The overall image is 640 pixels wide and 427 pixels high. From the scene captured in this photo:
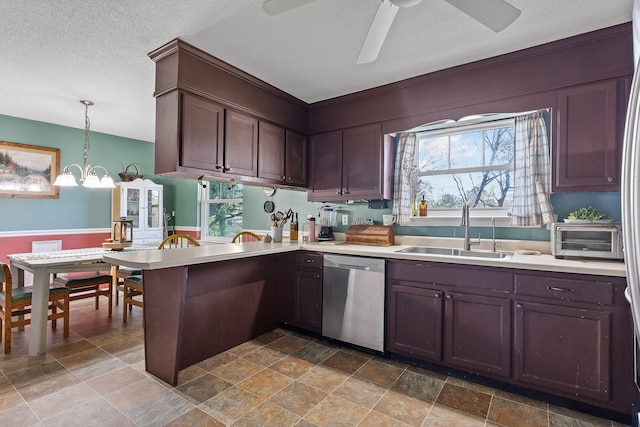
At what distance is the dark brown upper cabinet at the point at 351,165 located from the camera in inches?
122

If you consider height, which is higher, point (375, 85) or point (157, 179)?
point (375, 85)

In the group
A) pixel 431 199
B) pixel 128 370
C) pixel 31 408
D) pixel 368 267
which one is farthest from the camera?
pixel 431 199

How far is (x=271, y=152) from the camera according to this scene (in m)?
3.24

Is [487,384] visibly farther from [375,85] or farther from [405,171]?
[375,85]

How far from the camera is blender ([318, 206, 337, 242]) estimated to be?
11.6ft

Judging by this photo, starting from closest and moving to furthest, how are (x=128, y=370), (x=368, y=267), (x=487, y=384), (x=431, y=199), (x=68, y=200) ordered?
(x=487, y=384), (x=128, y=370), (x=368, y=267), (x=431, y=199), (x=68, y=200)

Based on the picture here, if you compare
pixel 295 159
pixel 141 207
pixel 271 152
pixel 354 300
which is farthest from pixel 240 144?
pixel 141 207

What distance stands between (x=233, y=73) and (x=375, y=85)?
132 cm

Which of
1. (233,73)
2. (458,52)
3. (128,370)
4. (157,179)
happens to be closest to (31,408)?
(128,370)

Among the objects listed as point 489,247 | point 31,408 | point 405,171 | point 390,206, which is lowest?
point 31,408

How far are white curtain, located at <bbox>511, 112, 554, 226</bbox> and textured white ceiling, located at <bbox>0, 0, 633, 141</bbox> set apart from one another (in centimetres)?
62

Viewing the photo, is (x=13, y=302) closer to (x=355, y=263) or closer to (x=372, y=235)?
(x=355, y=263)

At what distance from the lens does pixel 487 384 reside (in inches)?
86.6

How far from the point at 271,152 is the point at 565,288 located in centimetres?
260
